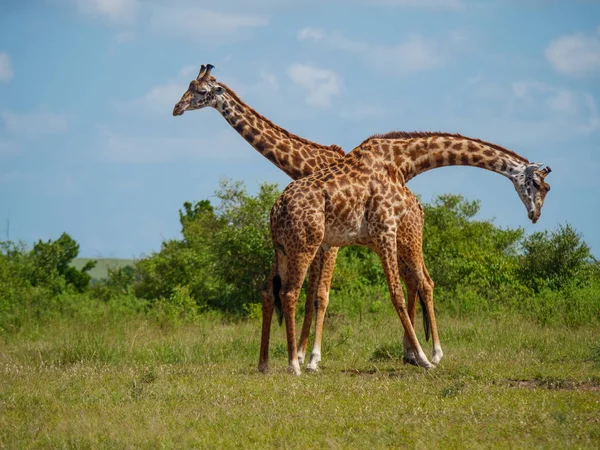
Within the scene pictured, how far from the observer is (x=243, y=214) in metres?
18.4

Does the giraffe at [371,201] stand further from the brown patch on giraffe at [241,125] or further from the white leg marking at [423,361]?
the brown patch on giraffe at [241,125]

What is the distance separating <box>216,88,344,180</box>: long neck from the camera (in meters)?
12.1

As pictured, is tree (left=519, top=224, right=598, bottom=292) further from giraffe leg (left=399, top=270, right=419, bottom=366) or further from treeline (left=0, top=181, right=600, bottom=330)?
giraffe leg (left=399, top=270, right=419, bottom=366)

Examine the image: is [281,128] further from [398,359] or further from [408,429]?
[408,429]

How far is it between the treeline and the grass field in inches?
76.5

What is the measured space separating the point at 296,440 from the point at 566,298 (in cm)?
924

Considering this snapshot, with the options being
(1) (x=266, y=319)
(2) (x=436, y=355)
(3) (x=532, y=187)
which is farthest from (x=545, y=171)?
(1) (x=266, y=319)

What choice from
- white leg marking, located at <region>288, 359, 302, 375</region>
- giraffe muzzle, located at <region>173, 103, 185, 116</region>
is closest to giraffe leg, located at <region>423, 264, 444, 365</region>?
white leg marking, located at <region>288, 359, 302, 375</region>

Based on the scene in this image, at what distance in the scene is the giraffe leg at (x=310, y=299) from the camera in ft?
36.2

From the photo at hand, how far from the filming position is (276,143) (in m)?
12.2

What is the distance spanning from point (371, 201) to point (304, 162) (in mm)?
1760

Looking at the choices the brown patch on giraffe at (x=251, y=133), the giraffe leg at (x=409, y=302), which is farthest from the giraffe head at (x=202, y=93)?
the giraffe leg at (x=409, y=302)

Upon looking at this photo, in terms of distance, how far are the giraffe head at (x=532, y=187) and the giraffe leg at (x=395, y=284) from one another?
1.80 meters

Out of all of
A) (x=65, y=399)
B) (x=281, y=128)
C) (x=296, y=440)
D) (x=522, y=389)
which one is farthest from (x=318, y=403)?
(x=281, y=128)
